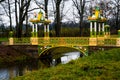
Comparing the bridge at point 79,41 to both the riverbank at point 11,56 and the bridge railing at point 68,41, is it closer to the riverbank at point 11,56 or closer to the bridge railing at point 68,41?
the bridge railing at point 68,41

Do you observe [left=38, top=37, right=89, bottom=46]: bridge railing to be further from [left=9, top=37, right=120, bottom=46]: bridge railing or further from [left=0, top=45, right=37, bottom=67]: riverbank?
[left=0, top=45, right=37, bottom=67]: riverbank

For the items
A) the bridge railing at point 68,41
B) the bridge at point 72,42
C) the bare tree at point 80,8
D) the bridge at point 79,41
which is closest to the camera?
the bridge at point 72,42

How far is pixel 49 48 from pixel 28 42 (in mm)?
2897

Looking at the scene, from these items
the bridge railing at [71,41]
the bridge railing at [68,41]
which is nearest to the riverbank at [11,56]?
the bridge railing at [71,41]

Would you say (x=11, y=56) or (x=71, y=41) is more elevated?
(x=71, y=41)

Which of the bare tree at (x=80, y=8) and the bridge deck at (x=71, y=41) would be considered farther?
the bare tree at (x=80, y=8)

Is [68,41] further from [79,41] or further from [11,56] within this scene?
[11,56]

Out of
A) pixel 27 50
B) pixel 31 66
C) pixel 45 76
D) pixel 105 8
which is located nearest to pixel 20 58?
pixel 27 50

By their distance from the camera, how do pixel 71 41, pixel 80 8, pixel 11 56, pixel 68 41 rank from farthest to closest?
pixel 80 8
pixel 11 56
pixel 68 41
pixel 71 41

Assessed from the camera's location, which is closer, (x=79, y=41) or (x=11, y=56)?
(x=79, y=41)

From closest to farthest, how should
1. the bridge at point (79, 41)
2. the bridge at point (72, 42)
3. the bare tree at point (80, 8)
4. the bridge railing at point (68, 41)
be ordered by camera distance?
1. the bridge at point (72, 42)
2. the bridge at point (79, 41)
3. the bridge railing at point (68, 41)
4. the bare tree at point (80, 8)

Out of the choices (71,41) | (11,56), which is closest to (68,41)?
(71,41)

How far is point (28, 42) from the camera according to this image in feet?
91.8

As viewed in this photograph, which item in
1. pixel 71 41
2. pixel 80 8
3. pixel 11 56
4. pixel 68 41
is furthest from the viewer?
pixel 80 8
